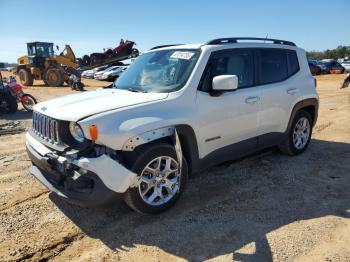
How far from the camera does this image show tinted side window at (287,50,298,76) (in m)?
5.79

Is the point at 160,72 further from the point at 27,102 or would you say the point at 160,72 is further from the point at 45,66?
the point at 45,66

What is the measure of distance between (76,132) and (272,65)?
10.7 feet

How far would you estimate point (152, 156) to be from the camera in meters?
3.76

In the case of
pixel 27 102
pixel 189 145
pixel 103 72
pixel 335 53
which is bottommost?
pixel 27 102

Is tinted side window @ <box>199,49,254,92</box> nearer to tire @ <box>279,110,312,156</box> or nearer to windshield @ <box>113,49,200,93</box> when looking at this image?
windshield @ <box>113,49,200,93</box>

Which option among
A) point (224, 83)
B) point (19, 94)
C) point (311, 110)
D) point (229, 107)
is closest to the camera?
point (224, 83)

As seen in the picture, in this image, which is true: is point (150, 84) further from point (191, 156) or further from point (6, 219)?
point (6, 219)

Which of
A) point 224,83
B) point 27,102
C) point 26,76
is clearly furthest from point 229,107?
point 26,76

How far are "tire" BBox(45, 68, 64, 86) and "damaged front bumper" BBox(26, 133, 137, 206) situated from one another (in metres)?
23.1

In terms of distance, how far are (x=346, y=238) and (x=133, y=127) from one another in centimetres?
240

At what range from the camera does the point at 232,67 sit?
4.78 metres

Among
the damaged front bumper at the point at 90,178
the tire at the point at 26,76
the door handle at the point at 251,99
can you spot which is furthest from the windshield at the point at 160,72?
the tire at the point at 26,76

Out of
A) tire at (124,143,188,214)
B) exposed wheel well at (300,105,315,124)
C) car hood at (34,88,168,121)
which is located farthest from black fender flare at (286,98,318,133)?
car hood at (34,88,168,121)

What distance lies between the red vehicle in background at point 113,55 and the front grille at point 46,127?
1216 inches
